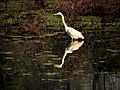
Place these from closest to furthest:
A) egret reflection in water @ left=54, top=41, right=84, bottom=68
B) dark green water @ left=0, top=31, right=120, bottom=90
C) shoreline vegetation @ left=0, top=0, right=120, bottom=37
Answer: dark green water @ left=0, top=31, right=120, bottom=90 < egret reflection in water @ left=54, top=41, right=84, bottom=68 < shoreline vegetation @ left=0, top=0, right=120, bottom=37

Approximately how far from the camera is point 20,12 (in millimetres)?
20547

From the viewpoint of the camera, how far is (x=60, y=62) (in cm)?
1245

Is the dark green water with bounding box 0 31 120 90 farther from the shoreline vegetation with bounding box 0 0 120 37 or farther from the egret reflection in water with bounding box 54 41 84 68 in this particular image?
the shoreline vegetation with bounding box 0 0 120 37

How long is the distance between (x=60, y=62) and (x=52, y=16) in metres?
7.48

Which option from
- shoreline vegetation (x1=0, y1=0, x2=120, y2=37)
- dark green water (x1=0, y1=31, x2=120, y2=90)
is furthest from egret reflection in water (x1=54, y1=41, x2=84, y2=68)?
shoreline vegetation (x1=0, y1=0, x2=120, y2=37)

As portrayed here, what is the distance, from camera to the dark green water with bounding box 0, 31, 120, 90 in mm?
10445

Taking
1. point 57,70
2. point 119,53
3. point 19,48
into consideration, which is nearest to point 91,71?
point 57,70

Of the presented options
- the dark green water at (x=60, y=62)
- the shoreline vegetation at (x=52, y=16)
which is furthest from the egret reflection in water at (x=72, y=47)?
the shoreline vegetation at (x=52, y=16)

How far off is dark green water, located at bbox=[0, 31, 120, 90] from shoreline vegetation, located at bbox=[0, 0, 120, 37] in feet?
5.01

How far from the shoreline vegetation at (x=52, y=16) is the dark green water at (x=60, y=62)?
1526 mm

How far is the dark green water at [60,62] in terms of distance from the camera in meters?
10.4

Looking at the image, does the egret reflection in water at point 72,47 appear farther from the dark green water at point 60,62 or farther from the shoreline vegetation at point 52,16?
the shoreline vegetation at point 52,16

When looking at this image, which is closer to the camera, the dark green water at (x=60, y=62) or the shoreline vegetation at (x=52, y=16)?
the dark green water at (x=60, y=62)

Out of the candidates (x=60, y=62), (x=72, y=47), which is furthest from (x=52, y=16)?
(x=60, y=62)
